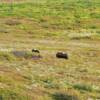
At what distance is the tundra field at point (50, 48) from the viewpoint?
68.2 feet

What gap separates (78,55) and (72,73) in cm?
955

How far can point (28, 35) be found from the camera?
172 ft

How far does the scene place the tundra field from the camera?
20781mm

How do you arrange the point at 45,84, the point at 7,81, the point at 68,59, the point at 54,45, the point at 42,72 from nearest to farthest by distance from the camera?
the point at 7,81
the point at 45,84
the point at 42,72
the point at 68,59
the point at 54,45

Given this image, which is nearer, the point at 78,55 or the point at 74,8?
the point at 78,55

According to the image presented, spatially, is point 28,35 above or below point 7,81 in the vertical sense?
below

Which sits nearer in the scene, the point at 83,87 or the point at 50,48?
the point at 83,87

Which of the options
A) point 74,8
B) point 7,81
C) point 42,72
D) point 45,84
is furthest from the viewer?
point 74,8

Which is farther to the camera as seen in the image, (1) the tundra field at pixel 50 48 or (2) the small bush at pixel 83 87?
(2) the small bush at pixel 83 87

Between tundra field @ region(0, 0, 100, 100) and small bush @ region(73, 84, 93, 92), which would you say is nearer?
tundra field @ region(0, 0, 100, 100)

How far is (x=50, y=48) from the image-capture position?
41.0 meters

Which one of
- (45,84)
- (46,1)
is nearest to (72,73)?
(45,84)

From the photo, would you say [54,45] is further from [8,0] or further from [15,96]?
[8,0]

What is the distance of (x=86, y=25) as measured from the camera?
6366cm
